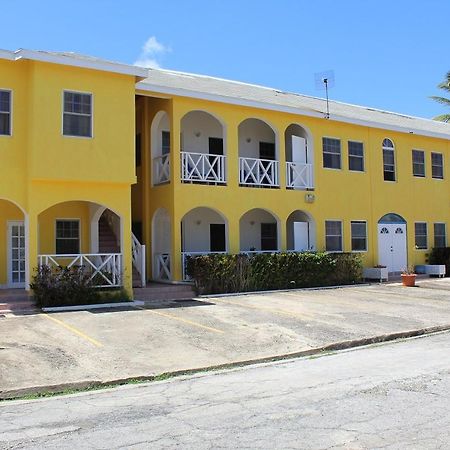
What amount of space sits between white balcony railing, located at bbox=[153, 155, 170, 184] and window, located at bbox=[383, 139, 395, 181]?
10.0m

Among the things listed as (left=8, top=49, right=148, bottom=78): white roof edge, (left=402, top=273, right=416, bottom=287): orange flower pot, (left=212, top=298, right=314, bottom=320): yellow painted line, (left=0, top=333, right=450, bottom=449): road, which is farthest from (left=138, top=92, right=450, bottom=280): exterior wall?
(left=0, top=333, right=450, bottom=449): road

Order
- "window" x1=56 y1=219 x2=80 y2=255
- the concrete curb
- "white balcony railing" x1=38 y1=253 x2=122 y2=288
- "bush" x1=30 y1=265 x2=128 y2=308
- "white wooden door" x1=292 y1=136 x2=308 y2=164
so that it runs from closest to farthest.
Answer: the concrete curb → "bush" x1=30 y1=265 x2=128 y2=308 → "white balcony railing" x1=38 y1=253 x2=122 y2=288 → "window" x1=56 y1=219 x2=80 y2=255 → "white wooden door" x1=292 y1=136 x2=308 y2=164

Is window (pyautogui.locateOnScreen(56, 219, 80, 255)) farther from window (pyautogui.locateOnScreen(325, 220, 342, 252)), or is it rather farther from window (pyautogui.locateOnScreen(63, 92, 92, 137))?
window (pyautogui.locateOnScreen(325, 220, 342, 252))

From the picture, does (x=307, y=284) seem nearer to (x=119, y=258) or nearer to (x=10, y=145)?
(x=119, y=258)

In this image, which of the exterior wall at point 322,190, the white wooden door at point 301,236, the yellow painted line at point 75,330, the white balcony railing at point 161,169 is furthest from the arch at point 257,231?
the yellow painted line at point 75,330

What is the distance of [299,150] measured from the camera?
2208cm

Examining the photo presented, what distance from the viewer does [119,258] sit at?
1614 centimetres

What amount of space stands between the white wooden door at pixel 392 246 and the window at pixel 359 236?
825 millimetres

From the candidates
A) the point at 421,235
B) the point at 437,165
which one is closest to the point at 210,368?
the point at 421,235

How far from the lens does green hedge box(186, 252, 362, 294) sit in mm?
17625

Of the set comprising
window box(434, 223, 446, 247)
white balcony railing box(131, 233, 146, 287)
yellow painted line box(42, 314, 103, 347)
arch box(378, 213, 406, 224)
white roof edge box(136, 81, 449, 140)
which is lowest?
yellow painted line box(42, 314, 103, 347)

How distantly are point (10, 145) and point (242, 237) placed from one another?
10.0 m

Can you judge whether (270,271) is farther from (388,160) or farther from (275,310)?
(388,160)

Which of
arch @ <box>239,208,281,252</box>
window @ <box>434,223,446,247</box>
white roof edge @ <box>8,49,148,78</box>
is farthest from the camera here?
window @ <box>434,223,446,247</box>
